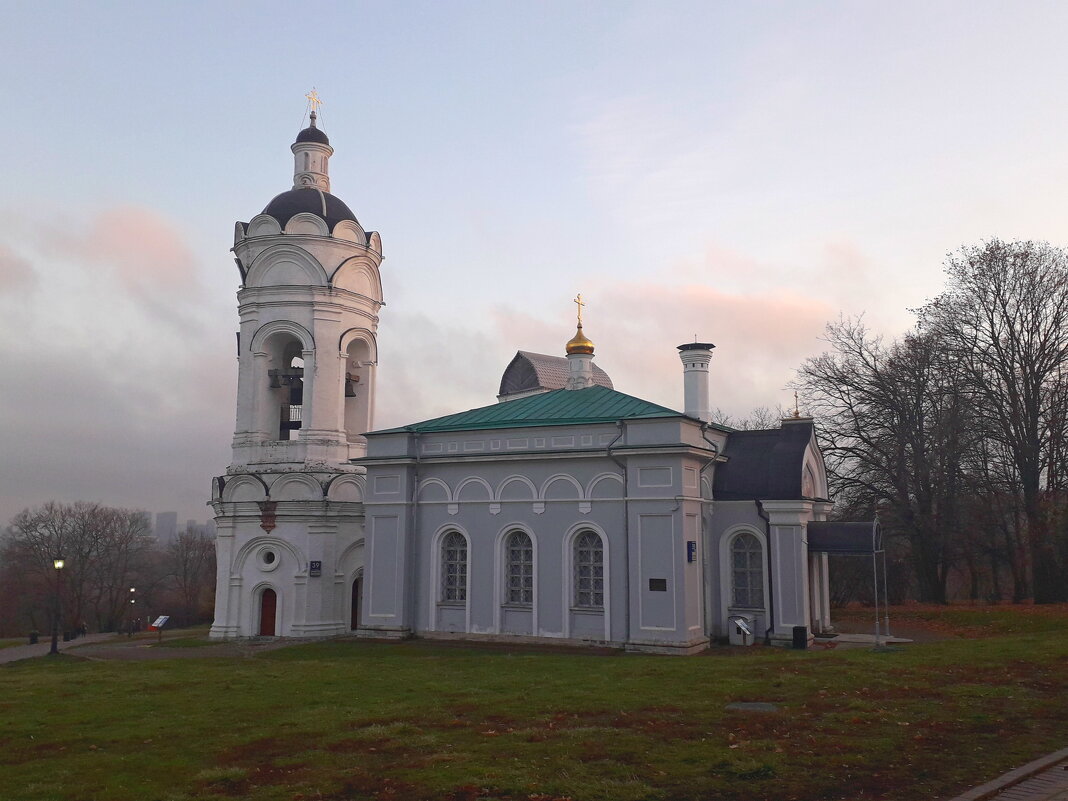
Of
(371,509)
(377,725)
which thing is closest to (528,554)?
(371,509)

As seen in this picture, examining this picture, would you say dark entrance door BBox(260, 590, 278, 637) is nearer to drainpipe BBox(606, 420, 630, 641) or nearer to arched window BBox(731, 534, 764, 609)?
drainpipe BBox(606, 420, 630, 641)

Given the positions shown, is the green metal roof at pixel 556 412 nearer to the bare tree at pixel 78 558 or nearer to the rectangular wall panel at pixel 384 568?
the rectangular wall panel at pixel 384 568

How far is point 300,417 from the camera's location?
28484 millimetres

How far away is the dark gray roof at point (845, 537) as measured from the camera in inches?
839

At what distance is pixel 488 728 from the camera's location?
427 inches

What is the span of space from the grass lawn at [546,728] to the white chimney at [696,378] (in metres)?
7.59

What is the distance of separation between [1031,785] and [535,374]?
2479 cm

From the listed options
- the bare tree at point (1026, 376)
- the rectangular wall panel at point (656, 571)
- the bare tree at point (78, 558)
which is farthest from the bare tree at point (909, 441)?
the bare tree at point (78, 558)

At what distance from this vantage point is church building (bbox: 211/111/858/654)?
69.5ft

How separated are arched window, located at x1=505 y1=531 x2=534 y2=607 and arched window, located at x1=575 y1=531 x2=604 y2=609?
127 centimetres

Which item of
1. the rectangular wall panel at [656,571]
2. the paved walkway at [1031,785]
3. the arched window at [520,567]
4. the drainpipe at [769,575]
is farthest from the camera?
the arched window at [520,567]

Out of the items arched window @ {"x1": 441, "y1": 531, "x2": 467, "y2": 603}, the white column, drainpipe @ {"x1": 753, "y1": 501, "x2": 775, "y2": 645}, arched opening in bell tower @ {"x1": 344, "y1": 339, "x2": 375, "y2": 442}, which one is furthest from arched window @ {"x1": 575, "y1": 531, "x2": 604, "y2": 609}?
arched opening in bell tower @ {"x1": 344, "y1": 339, "x2": 375, "y2": 442}

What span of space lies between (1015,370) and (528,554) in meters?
19.1

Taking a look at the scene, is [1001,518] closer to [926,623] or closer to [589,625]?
[926,623]
